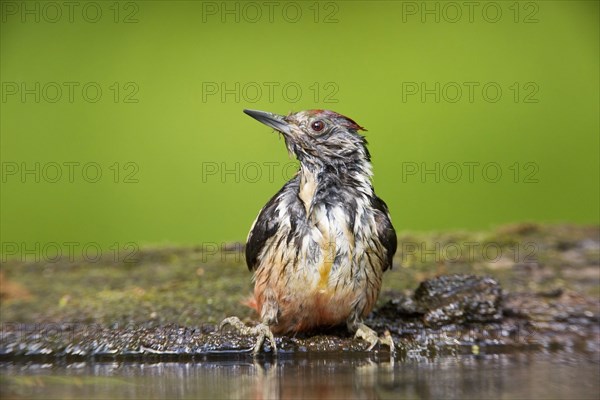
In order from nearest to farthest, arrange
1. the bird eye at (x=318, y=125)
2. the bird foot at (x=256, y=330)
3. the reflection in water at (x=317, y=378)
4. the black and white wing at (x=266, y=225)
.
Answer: the reflection in water at (x=317, y=378) → the bird foot at (x=256, y=330) → the black and white wing at (x=266, y=225) → the bird eye at (x=318, y=125)

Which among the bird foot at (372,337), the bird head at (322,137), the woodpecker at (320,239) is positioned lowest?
the bird foot at (372,337)

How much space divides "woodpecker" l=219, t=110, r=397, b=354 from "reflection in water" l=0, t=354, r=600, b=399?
10.9 inches

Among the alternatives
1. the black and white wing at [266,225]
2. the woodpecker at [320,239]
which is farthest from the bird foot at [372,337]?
the black and white wing at [266,225]

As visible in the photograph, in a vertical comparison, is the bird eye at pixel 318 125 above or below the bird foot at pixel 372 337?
above

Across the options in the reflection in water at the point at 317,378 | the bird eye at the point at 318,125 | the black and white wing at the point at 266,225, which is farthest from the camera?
the bird eye at the point at 318,125

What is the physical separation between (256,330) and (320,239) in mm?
453

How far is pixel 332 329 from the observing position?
3.40 m

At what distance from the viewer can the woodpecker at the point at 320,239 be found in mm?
3158

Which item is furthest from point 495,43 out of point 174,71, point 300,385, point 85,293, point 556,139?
point 300,385

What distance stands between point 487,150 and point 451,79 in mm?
612

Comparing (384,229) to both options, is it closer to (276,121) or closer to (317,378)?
(276,121)

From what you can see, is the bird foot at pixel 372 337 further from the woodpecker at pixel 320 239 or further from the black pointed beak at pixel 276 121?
the black pointed beak at pixel 276 121

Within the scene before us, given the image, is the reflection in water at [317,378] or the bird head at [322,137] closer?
the reflection in water at [317,378]

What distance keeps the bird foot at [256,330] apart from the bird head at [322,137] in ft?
2.48
